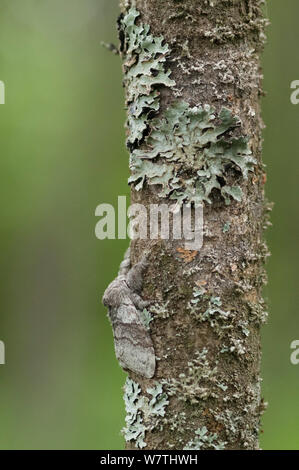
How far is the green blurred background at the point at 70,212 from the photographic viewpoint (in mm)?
4168

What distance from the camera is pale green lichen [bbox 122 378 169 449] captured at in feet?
4.02

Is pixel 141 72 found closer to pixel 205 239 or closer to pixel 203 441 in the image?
pixel 205 239

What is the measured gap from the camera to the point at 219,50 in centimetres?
124

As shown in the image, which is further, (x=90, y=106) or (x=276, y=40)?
(x=90, y=106)

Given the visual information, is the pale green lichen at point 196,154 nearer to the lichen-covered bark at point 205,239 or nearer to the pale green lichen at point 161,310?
the lichen-covered bark at point 205,239

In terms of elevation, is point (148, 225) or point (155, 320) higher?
point (148, 225)

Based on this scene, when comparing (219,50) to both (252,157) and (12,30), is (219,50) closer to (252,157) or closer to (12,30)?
(252,157)

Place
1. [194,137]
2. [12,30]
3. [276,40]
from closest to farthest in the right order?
1. [194,137]
2. [276,40]
3. [12,30]

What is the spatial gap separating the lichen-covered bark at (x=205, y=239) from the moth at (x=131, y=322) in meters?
0.02

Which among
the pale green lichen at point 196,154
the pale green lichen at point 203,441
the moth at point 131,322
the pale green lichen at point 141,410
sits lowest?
the pale green lichen at point 203,441

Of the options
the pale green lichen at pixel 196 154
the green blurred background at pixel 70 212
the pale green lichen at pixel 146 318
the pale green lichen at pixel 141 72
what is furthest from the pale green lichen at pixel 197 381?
the green blurred background at pixel 70 212

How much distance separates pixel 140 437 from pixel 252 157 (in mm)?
619

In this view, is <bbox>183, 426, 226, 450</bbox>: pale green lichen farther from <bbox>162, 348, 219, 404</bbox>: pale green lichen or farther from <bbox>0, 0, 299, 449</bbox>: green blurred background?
<bbox>0, 0, 299, 449</bbox>: green blurred background
